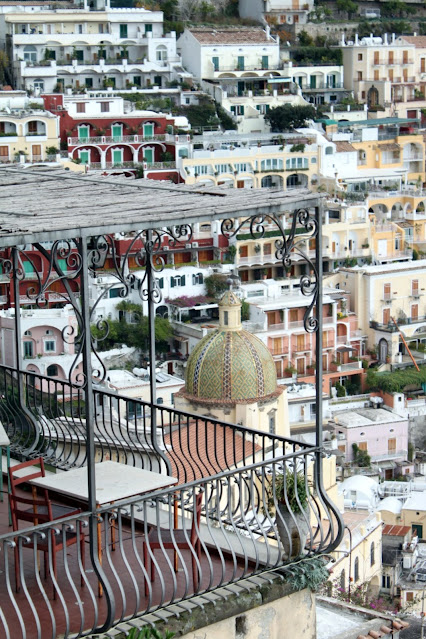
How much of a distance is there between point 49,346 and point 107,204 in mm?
33504

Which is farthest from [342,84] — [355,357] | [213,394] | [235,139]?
[213,394]

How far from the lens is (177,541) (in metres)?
6.34

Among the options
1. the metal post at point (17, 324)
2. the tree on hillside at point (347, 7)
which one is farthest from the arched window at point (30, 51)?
the metal post at point (17, 324)

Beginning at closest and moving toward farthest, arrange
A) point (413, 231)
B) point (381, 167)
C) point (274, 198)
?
point (274, 198) < point (413, 231) < point (381, 167)

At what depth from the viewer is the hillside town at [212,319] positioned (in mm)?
6223

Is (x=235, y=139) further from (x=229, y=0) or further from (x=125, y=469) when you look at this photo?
(x=125, y=469)

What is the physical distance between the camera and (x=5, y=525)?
23.1 ft

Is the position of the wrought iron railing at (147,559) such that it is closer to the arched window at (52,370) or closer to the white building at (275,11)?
the arched window at (52,370)

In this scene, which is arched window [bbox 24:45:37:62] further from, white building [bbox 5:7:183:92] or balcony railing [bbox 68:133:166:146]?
balcony railing [bbox 68:133:166:146]

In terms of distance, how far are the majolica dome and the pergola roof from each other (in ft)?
63.0

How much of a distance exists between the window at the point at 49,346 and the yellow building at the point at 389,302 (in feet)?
32.6

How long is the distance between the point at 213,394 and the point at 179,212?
20.8 metres

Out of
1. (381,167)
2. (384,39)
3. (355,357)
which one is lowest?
(355,357)

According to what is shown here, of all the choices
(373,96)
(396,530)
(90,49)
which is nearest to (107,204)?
(396,530)
